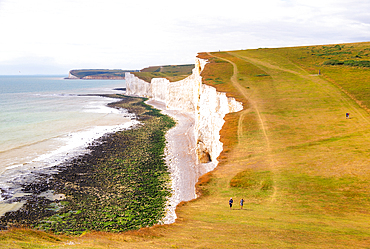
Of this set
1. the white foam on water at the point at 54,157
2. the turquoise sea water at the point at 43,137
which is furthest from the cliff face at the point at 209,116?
the turquoise sea water at the point at 43,137

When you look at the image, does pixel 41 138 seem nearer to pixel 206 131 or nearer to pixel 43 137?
pixel 43 137

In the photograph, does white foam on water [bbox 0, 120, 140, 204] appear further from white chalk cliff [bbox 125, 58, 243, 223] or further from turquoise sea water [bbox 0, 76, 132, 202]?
white chalk cliff [bbox 125, 58, 243, 223]

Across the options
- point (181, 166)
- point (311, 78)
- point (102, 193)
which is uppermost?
point (311, 78)

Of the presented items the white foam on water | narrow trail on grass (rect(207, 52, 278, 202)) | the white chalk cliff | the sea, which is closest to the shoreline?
the white chalk cliff

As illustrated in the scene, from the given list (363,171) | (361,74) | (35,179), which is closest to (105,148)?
(35,179)

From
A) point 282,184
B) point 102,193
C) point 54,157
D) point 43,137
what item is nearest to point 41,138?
point 43,137

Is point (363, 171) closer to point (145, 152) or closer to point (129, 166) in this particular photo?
point (129, 166)

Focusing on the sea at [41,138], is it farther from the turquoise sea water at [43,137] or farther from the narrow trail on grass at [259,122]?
the narrow trail on grass at [259,122]
